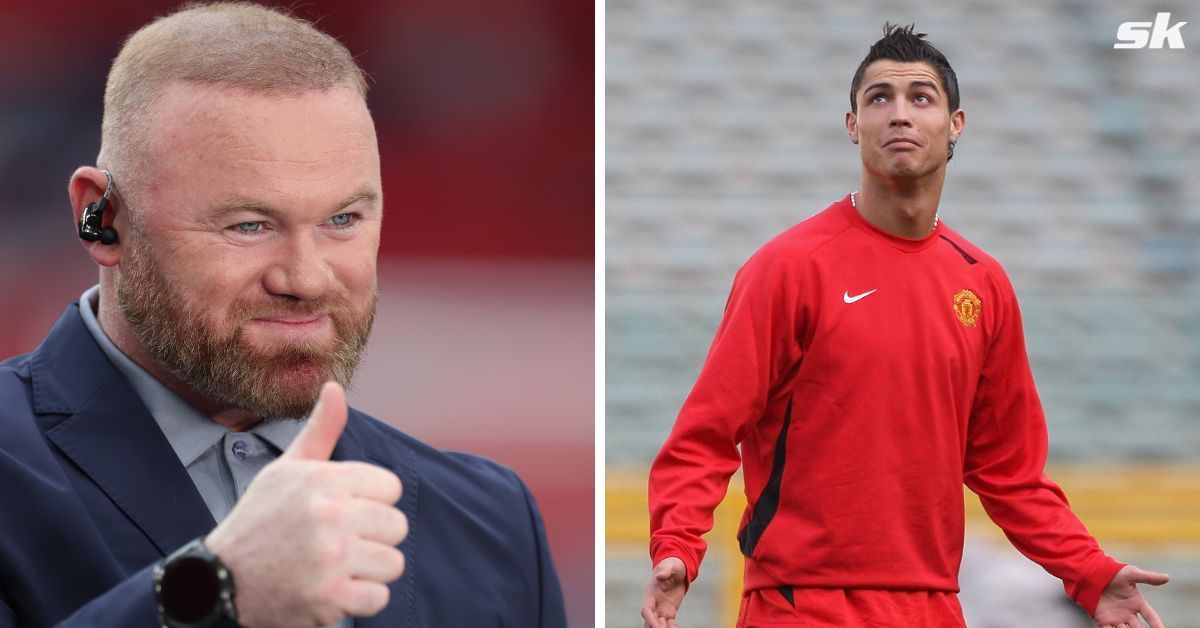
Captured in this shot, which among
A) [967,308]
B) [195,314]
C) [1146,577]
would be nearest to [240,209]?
[195,314]

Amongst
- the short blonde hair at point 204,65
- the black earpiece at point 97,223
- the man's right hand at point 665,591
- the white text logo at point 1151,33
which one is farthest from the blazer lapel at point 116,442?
the white text logo at point 1151,33

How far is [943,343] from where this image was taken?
2.78 m

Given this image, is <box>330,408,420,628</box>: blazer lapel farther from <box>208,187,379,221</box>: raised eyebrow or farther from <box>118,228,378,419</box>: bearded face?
<box>208,187,379,221</box>: raised eyebrow

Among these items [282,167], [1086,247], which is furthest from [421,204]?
[282,167]

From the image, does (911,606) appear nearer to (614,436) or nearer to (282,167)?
(282,167)

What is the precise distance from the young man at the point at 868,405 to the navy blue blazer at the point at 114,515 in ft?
1.39

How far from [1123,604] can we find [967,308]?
0.64 m

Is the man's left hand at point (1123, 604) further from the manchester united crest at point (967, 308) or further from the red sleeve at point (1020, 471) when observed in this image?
the manchester united crest at point (967, 308)

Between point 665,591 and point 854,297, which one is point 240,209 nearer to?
point 665,591

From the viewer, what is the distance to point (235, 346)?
2.16 metres

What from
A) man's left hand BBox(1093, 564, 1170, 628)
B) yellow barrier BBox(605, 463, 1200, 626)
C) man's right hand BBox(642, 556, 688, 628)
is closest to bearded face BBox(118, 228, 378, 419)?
man's right hand BBox(642, 556, 688, 628)

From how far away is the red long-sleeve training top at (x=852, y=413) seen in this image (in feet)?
9.05

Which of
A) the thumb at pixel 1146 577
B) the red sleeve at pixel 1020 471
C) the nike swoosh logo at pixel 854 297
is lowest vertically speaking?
the thumb at pixel 1146 577

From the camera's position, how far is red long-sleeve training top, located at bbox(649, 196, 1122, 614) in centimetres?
276
